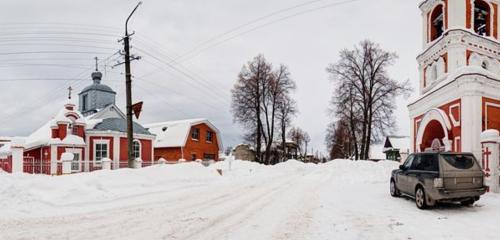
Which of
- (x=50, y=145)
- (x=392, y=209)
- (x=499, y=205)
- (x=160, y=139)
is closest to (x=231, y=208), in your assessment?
(x=392, y=209)

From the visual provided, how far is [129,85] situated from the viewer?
17688 mm

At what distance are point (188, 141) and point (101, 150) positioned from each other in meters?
11.2

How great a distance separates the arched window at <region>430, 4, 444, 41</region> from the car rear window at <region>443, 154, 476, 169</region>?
37.9ft

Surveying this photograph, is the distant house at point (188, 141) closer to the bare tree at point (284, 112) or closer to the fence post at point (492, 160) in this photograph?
the bare tree at point (284, 112)

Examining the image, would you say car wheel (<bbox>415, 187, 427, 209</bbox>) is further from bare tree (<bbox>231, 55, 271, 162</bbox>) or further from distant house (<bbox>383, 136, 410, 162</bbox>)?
distant house (<bbox>383, 136, 410, 162</bbox>)

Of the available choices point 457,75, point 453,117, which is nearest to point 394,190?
point 453,117

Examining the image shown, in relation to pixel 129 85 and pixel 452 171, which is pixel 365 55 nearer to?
→ pixel 129 85

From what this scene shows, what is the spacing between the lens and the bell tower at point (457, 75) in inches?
559

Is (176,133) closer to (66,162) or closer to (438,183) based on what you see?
(66,162)

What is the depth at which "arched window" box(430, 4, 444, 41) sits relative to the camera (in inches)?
744

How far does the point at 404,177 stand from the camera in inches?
453

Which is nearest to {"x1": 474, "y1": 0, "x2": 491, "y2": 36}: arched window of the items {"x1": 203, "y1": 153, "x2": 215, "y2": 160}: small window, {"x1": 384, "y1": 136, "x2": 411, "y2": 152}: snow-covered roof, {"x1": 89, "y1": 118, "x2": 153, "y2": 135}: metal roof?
{"x1": 89, "y1": 118, "x2": 153, "y2": 135}: metal roof

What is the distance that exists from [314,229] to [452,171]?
4760 millimetres

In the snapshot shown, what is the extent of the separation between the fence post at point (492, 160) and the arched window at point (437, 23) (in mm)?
8683
